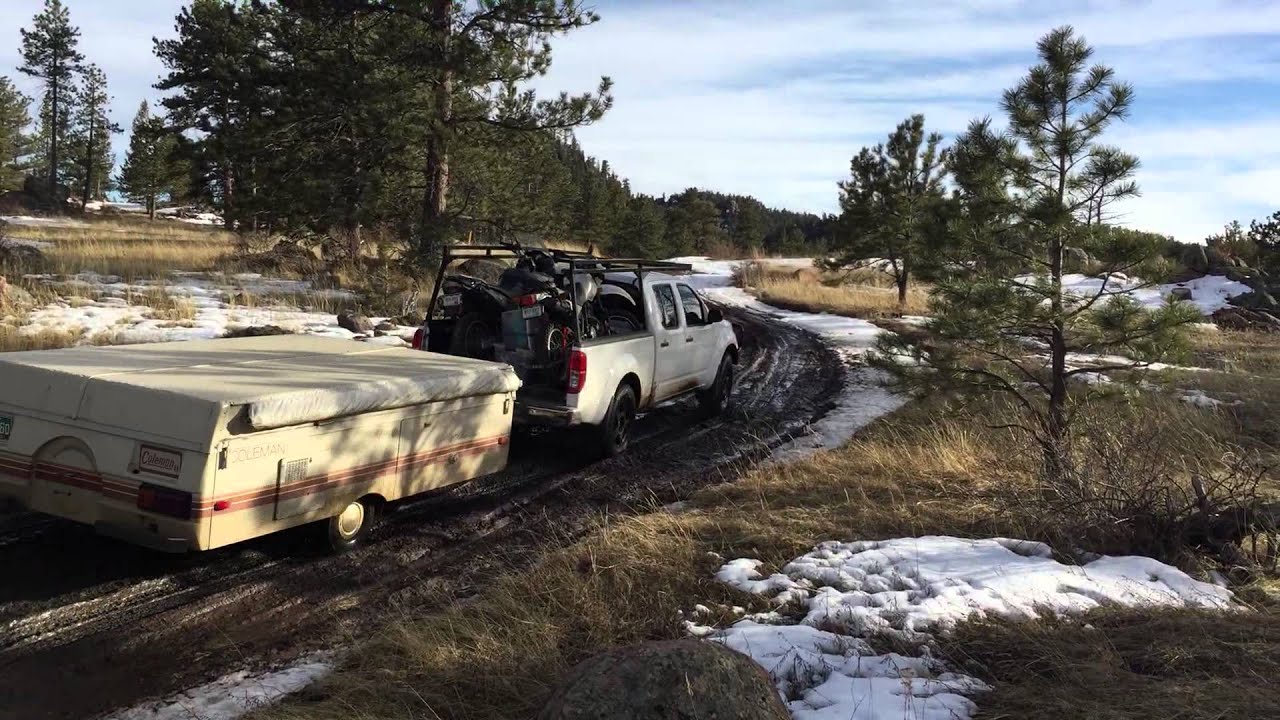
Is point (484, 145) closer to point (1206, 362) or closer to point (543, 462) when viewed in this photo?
point (543, 462)

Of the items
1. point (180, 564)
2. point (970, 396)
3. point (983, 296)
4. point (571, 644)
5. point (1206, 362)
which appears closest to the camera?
point (571, 644)

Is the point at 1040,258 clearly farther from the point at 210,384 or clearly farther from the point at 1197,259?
the point at 1197,259

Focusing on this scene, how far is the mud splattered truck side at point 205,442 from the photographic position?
4129 mm

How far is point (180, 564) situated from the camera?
501 centimetres

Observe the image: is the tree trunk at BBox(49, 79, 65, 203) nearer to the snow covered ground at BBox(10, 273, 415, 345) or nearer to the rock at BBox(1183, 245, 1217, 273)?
the snow covered ground at BBox(10, 273, 415, 345)

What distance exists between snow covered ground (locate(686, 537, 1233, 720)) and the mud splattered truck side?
8.02ft

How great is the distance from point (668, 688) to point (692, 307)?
26.3ft

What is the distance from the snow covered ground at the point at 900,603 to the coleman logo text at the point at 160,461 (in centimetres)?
288

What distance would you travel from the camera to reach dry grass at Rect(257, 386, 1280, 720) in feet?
11.1

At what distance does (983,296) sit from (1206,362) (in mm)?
11529

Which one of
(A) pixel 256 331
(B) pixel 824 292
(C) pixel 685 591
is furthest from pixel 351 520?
(B) pixel 824 292

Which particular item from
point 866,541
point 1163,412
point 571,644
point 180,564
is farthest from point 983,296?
point 180,564

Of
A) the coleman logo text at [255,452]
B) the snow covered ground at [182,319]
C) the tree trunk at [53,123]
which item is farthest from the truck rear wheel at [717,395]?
the tree trunk at [53,123]

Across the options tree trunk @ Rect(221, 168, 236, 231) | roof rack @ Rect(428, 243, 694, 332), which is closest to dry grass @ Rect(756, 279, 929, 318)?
roof rack @ Rect(428, 243, 694, 332)
